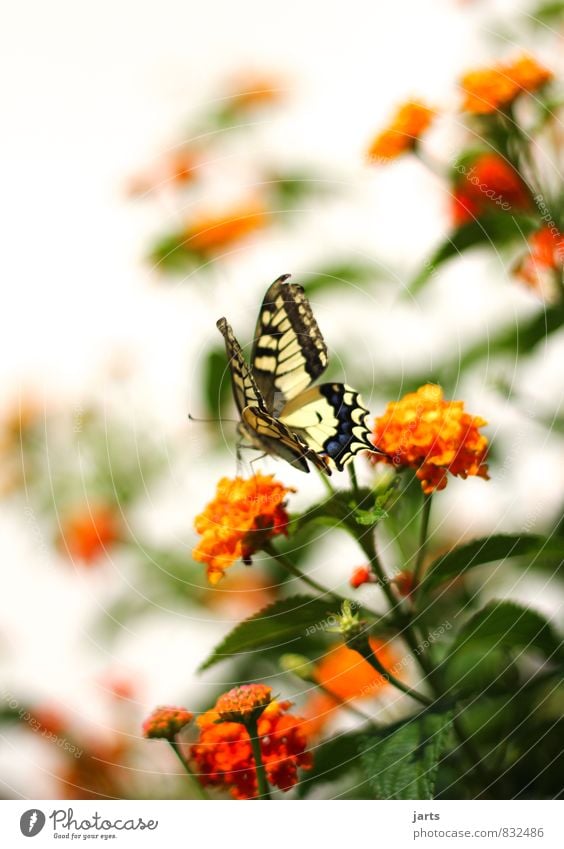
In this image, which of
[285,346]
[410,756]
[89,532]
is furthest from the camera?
[89,532]

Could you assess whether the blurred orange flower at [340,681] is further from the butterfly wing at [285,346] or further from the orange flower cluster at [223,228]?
the orange flower cluster at [223,228]

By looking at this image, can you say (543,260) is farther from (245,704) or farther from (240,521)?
(245,704)

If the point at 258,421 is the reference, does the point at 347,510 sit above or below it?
below

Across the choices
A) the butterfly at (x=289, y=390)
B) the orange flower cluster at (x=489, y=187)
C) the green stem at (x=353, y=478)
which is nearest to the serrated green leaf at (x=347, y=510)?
the green stem at (x=353, y=478)

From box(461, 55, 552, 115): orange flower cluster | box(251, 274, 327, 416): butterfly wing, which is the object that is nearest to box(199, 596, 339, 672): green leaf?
box(251, 274, 327, 416): butterfly wing

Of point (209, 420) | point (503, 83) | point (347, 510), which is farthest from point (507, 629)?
point (503, 83)
